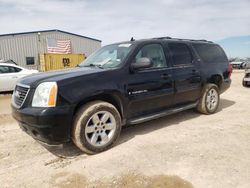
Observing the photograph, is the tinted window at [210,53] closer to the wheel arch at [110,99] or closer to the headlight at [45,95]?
the wheel arch at [110,99]

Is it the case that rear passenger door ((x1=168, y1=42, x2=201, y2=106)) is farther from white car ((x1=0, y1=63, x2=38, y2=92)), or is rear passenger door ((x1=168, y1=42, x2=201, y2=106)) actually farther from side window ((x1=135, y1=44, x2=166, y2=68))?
white car ((x1=0, y1=63, x2=38, y2=92))

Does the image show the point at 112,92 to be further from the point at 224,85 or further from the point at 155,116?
the point at 224,85

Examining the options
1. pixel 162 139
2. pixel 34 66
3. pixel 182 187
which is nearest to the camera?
pixel 182 187

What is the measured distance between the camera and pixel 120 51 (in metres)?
4.70

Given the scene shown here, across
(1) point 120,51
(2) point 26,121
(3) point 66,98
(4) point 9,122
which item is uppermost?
(1) point 120,51

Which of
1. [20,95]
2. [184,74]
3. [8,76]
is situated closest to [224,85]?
[184,74]

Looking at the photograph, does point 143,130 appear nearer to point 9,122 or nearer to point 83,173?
point 83,173

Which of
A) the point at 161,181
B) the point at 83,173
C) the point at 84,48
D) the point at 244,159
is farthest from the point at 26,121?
the point at 84,48

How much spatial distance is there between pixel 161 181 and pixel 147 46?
8.69ft

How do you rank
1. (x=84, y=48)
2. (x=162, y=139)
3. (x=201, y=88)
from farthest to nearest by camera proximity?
(x=84, y=48) → (x=201, y=88) → (x=162, y=139)

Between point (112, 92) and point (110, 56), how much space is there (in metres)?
1.01

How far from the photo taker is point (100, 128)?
4.00 m

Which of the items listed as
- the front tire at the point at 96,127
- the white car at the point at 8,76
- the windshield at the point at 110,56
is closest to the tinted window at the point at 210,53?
the windshield at the point at 110,56

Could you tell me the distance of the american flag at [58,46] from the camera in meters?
25.5
